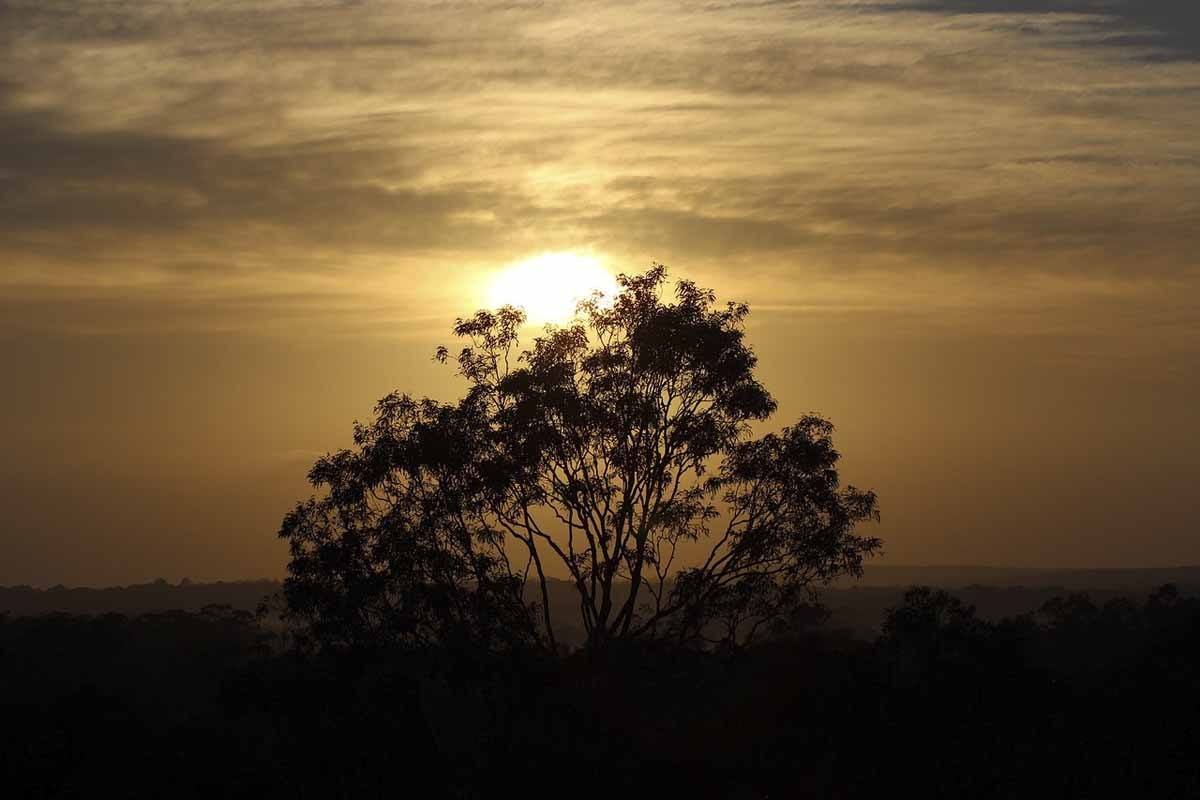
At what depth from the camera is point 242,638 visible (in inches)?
5349

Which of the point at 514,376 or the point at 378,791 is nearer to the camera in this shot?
the point at 378,791

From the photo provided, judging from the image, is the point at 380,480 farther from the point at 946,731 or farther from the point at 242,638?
the point at 242,638

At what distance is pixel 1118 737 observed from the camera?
167 feet

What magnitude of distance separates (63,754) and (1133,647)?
171 ft

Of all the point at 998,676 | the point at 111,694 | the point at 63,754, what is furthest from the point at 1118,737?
the point at 111,694

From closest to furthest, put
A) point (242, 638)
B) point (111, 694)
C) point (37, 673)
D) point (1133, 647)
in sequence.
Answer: point (111, 694) → point (1133, 647) → point (37, 673) → point (242, 638)

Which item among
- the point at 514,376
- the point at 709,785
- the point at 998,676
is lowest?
the point at 709,785

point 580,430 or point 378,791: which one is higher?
point 580,430

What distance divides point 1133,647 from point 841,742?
1223 inches

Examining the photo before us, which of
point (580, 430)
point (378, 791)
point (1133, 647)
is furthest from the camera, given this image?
point (1133, 647)

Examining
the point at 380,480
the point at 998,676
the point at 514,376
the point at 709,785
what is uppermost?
the point at 514,376

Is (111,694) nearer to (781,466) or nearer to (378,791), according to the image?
(378,791)

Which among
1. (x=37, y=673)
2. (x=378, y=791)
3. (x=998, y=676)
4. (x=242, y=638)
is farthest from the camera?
(x=242, y=638)

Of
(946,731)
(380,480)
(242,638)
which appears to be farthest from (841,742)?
(242,638)
